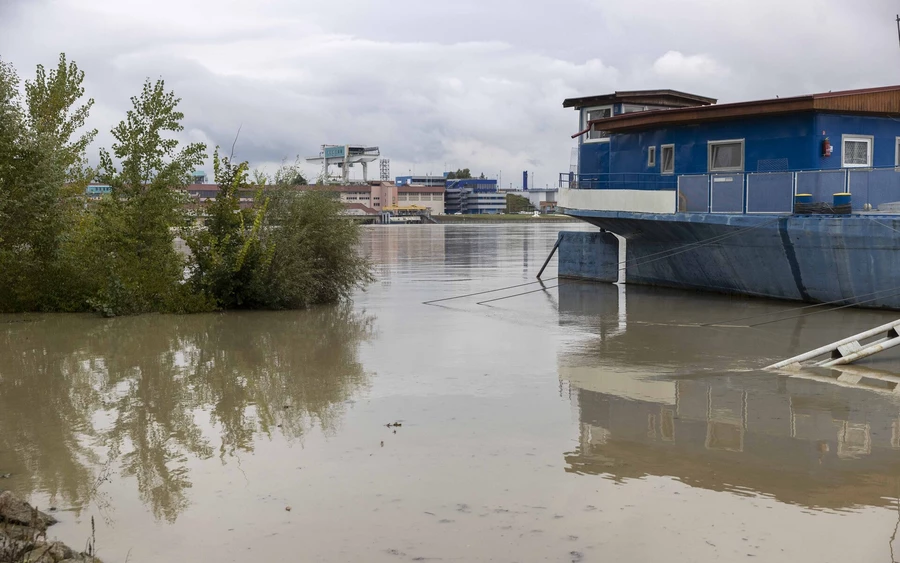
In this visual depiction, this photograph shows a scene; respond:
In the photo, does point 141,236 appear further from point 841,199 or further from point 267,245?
point 841,199

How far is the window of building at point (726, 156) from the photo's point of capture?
74.1 ft

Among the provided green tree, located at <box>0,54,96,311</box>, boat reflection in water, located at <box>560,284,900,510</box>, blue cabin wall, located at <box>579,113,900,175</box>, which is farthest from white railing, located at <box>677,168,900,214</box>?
green tree, located at <box>0,54,96,311</box>

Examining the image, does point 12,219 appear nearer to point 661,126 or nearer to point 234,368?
point 234,368

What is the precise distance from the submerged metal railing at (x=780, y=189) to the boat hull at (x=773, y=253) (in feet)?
1.04

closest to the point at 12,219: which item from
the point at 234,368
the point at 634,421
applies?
the point at 234,368

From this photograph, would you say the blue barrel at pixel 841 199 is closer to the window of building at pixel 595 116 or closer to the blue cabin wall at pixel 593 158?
the blue cabin wall at pixel 593 158

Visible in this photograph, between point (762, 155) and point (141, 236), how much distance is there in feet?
52.1

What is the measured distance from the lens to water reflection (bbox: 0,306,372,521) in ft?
29.5

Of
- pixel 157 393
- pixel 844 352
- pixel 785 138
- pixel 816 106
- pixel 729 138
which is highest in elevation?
pixel 816 106

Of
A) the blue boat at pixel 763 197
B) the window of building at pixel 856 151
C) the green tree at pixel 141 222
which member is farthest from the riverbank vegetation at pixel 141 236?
the window of building at pixel 856 151

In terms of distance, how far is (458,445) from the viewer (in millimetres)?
9578

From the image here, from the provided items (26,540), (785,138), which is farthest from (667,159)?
(26,540)

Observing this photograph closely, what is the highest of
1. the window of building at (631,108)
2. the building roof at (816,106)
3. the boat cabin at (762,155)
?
the window of building at (631,108)

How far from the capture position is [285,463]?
9.02 meters
